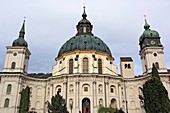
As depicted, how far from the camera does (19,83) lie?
5350 cm

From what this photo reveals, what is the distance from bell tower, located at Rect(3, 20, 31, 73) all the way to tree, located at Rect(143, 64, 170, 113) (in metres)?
36.3

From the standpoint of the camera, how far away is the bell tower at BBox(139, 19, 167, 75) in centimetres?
5694

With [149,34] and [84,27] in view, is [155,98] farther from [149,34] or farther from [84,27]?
[84,27]

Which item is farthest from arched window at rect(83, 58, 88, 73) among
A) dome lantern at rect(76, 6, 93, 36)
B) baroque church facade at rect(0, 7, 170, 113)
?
dome lantern at rect(76, 6, 93, 36)

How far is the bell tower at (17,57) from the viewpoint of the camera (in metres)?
55.5

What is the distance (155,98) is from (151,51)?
1259 inches

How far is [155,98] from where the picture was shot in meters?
28.2

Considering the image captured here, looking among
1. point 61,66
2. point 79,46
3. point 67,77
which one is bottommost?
point 67,77

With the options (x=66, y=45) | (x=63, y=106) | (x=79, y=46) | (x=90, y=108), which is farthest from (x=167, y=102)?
(x=66, y=45)

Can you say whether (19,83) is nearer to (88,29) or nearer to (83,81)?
(83,81)

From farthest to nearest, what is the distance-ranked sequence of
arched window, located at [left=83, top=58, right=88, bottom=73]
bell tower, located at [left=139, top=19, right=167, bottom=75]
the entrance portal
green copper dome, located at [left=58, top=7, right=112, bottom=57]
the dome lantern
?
the dome lantern
green copper dome, located at [left=58, top=7, right=112, bottom=57]
bell tower, located at [left=139, top=19, right=167, bottom=75]
arched window, located at [left=83, top=58, right=88, bottom=73]
the entrance portal

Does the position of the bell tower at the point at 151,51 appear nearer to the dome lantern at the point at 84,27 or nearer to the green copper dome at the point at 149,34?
the green copper dome at the point at 149,34

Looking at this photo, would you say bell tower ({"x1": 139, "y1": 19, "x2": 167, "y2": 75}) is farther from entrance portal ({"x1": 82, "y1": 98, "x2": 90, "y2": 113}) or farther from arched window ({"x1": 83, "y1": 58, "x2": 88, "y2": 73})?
entrance portal ({"x1": 82, "y1": 98, "x2": 90, "y2": 113})

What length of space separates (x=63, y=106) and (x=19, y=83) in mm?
25800
